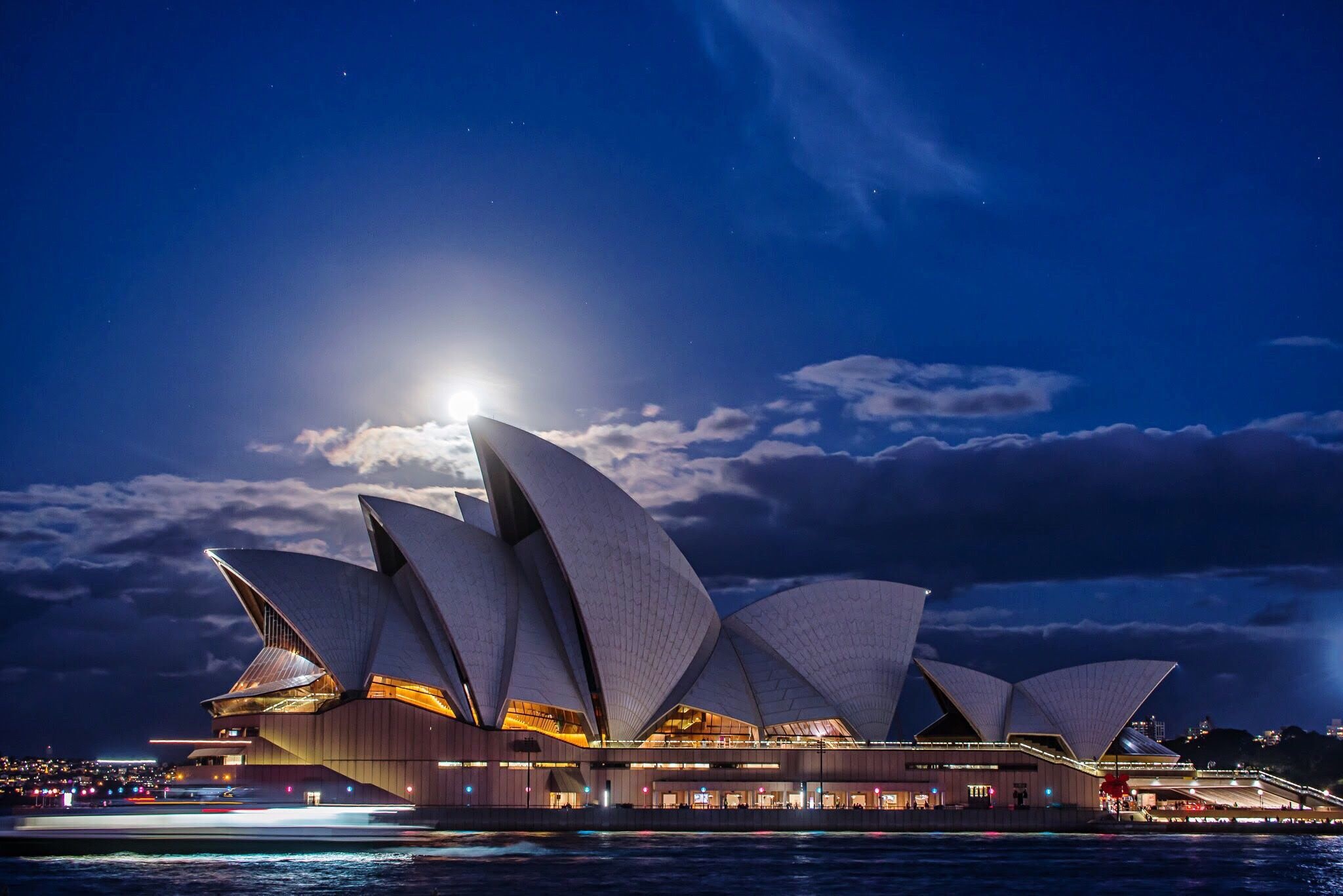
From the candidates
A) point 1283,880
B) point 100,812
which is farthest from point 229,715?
point 1283,880

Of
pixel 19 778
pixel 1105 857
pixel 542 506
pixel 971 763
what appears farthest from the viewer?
pixel 19 778

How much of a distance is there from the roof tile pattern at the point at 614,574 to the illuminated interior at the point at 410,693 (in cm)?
817

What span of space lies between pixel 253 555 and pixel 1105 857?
42457mm

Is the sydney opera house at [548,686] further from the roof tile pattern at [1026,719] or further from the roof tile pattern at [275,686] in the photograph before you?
the roof tile pattern at [1026,719]

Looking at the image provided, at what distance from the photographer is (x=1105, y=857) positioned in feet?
161

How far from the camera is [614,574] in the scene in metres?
64.6

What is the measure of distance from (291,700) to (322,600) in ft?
20.3

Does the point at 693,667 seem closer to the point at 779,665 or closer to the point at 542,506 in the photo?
the point at 779,665

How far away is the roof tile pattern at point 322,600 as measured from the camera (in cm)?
6222

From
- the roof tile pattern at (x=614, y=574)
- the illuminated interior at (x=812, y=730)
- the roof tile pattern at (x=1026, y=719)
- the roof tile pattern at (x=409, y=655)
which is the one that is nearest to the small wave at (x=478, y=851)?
the roof tile pattern at (x=409, y=655)

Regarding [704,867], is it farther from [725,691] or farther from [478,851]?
[725,691]

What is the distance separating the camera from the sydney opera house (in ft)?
206

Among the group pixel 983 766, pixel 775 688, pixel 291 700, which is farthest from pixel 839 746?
pixel 291 700

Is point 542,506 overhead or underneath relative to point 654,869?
overhead
